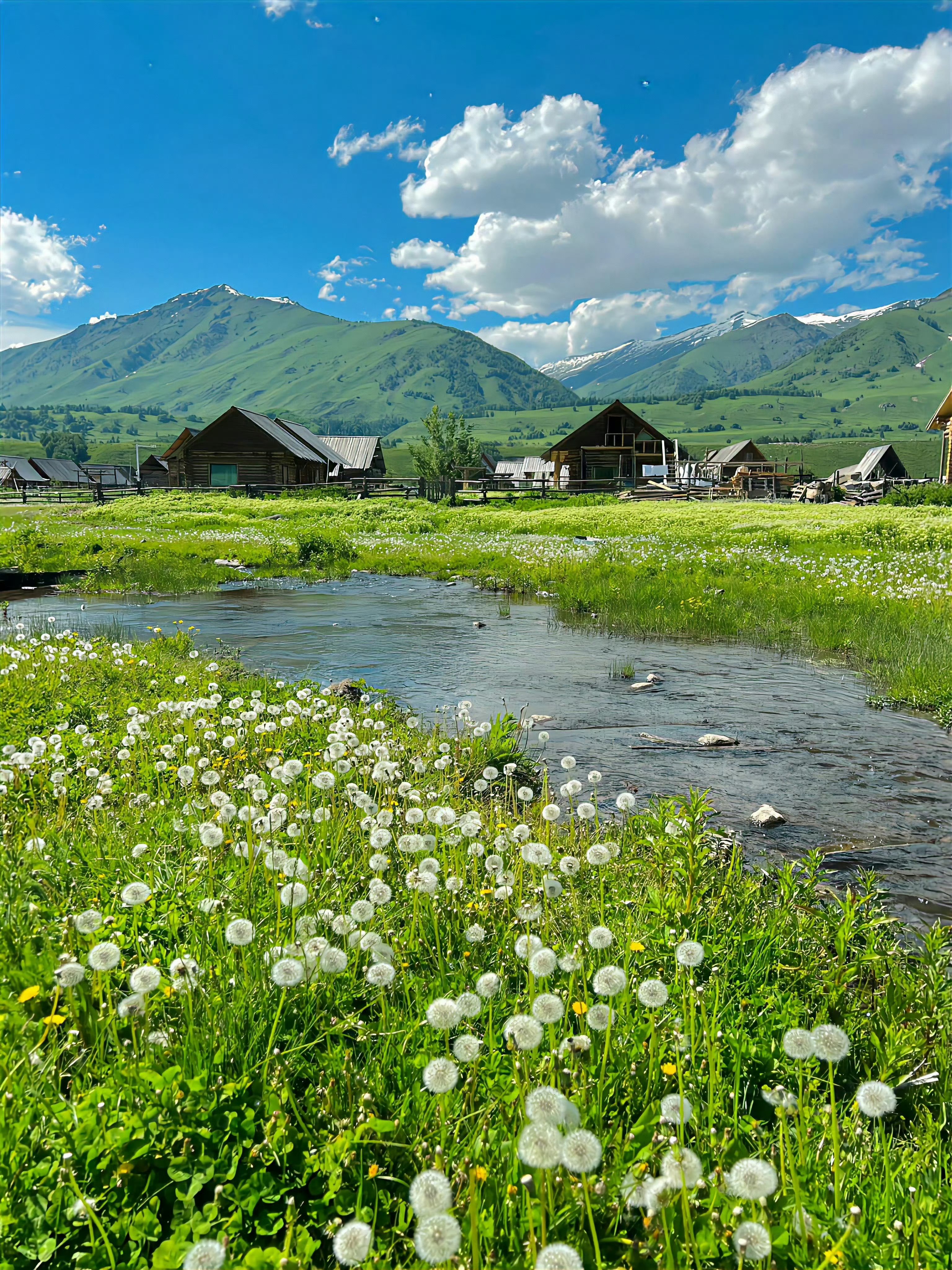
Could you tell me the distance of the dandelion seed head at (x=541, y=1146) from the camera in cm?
166

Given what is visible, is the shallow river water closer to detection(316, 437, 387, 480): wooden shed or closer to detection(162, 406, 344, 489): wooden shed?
detection(162, 406, 344, 489): wooden shed

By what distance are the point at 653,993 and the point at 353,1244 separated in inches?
49.8

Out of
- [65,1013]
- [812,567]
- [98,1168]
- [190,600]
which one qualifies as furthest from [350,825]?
[812,567]

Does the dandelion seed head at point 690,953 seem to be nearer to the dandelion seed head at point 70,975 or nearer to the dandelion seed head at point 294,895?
the dandelion seed head at point 294,895

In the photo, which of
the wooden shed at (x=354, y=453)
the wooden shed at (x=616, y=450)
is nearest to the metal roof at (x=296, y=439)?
the wooden shed at (x=354, y=453)

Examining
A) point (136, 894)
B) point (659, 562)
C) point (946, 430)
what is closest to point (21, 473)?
point (946, 430)

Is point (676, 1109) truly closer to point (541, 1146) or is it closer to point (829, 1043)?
point (829, 1043)

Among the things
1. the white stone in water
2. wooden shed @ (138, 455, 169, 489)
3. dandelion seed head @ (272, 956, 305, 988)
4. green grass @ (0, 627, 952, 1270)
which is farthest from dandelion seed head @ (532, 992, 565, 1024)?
wooden shed @ (138, 455, 169, 489)

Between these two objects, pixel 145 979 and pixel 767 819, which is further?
pixel 767 819

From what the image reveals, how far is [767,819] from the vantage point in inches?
232

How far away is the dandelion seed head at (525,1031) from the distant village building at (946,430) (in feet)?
195

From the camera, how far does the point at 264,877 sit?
13.1ft

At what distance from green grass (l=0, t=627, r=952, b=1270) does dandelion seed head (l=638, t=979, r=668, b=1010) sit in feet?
0.28

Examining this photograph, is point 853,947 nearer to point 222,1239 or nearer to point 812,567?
point 222,1239
